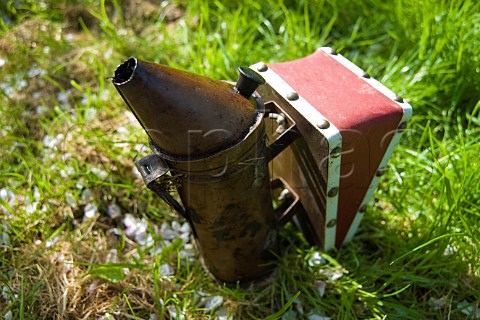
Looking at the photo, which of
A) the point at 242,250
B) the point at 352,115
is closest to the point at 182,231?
the point at 242,250

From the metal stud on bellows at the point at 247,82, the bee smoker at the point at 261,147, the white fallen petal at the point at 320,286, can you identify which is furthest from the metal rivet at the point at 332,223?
the metal stud on bellows at the point at 247,82

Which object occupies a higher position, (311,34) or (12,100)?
(311,34)

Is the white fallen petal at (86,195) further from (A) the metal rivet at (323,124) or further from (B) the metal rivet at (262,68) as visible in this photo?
(A) the metal rivet at (323,124)

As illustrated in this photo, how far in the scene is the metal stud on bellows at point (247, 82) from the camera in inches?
61.3

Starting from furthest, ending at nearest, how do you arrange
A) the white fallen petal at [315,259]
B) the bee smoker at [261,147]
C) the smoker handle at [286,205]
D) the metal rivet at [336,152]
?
1. the white fallen petal at [315,259]
2. the smoker handle at [286,205]
3. the metal rivet at [336,152]
4. the bee smoker at [261,147]

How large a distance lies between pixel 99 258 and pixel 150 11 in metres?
1.85

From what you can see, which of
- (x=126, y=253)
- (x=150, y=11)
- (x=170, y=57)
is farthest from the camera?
(x=150, y=11)

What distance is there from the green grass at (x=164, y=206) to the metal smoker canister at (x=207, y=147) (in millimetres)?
346

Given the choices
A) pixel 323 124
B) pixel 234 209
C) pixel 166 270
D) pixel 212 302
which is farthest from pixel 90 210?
pixel 323 124

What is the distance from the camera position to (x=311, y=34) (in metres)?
2.85

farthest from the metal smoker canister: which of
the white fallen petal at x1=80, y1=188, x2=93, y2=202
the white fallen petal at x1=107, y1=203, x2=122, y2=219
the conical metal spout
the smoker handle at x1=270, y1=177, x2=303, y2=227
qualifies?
the white fallen petal at x1=80, y1=188, x2=93, y2=202

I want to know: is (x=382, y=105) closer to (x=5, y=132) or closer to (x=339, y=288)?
(x=339, y=288)

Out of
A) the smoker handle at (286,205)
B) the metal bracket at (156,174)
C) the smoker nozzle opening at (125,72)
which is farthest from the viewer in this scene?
the smoker handle at (286,205)

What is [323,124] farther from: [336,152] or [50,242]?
[50,242]
